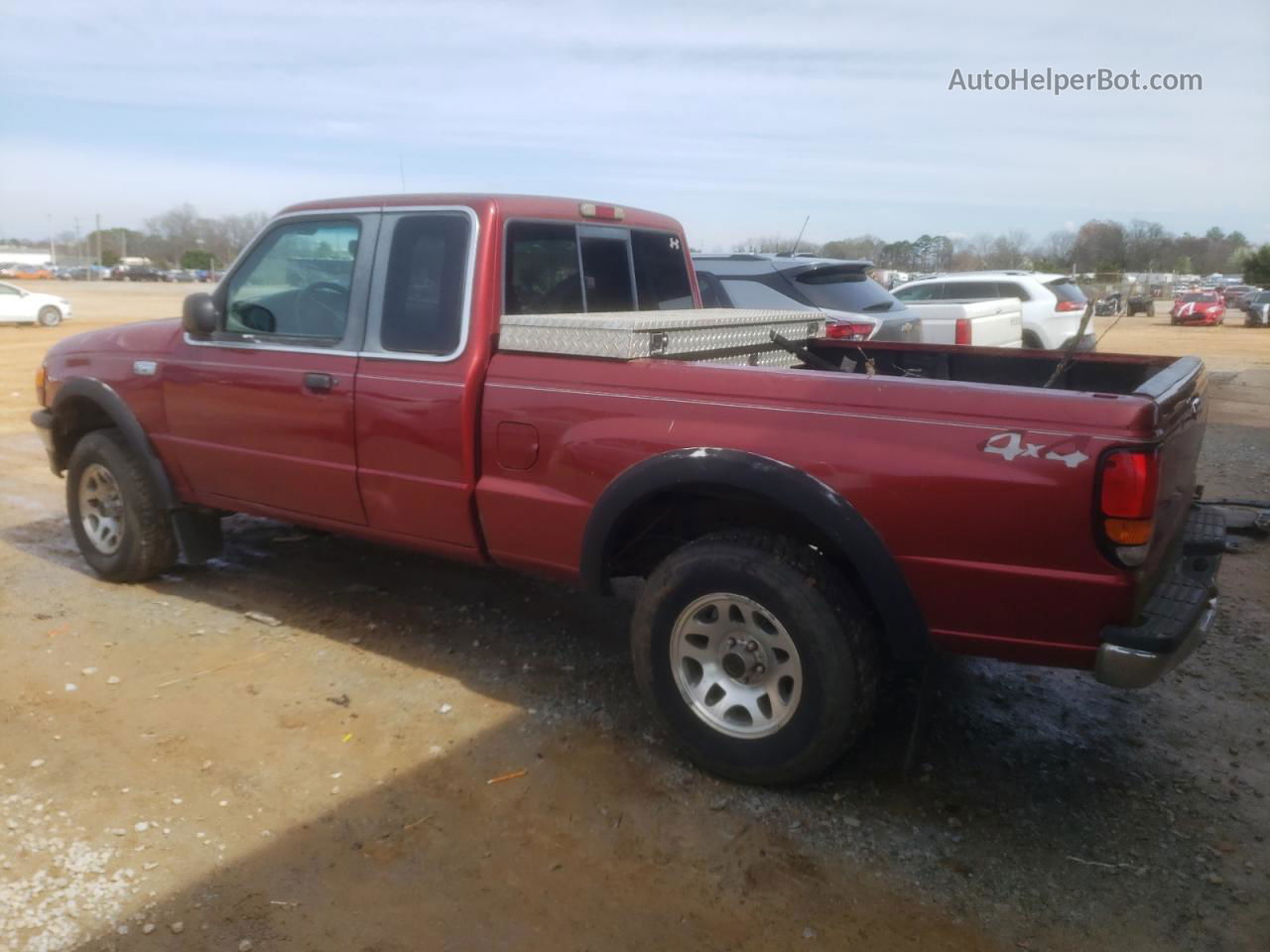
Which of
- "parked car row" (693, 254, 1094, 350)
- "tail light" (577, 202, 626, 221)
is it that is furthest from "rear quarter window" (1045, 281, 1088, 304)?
"tail light" (577, 202, 626, 221)

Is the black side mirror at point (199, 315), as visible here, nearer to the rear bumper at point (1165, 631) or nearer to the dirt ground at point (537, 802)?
the dirt ground at point (537, 802)

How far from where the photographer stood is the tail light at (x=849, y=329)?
7615 mm

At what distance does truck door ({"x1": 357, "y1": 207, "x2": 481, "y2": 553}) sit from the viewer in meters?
3.93

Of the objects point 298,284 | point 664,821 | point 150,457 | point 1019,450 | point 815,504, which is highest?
point 298,284

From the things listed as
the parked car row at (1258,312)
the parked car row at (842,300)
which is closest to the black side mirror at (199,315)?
the parked car row at (842,300)

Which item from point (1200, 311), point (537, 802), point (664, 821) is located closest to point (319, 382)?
point (537, 802)

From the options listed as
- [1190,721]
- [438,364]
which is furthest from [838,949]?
[438,364]

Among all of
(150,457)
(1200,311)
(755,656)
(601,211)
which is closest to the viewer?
(755,656)

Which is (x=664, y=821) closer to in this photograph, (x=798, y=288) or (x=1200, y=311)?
(x=798, y=288)

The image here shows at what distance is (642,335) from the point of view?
359 centimetres

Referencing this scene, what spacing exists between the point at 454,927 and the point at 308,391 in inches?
95.6

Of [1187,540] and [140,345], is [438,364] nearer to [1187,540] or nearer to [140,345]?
[140,345]

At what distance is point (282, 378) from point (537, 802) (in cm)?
222

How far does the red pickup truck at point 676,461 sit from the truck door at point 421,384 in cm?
1
